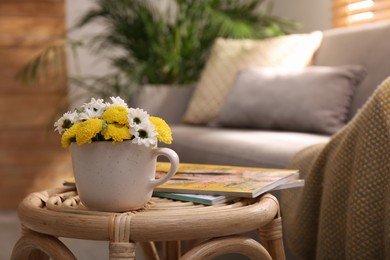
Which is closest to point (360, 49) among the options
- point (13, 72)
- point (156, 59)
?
point (156, 59)

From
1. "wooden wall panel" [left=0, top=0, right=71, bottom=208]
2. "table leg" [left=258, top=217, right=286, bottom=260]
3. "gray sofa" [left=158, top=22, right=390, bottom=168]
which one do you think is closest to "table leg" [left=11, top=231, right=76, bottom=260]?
"table leg" [left=258, top=217, right=286, bottom=260]

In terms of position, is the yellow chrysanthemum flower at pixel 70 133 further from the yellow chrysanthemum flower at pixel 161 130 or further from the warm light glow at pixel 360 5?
the warm light glow at pixel 360 5

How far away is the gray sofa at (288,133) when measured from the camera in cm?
212

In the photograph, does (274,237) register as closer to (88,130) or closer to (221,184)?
(221,184)

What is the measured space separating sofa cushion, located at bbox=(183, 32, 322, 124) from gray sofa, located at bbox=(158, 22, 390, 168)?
0.24 ft

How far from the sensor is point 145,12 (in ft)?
10.8

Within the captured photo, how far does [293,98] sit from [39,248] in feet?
5.30

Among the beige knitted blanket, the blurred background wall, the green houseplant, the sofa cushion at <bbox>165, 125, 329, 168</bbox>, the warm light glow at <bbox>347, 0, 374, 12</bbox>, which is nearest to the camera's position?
the beige knitted blanket

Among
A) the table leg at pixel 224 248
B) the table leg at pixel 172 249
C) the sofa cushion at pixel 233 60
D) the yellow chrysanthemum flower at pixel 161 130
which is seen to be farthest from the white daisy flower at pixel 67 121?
the sofa cushion at pixel 233 60

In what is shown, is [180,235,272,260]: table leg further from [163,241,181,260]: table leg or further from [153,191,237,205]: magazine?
[163,241,181,260]: table leg

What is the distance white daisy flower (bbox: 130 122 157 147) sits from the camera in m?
0.99

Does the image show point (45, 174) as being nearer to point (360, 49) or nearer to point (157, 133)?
point (360, 49)

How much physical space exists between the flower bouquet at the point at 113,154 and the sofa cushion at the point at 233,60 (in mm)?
1894

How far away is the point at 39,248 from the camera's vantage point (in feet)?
3.46
